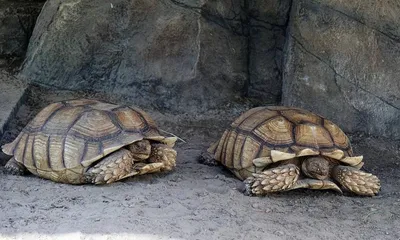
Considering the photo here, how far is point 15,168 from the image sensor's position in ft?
13.9

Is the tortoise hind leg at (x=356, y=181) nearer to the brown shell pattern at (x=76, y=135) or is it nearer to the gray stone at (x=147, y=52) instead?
the brown shell pattern at (x=76, y=135)

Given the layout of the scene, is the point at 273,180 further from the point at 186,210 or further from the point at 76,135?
the point at 76,135

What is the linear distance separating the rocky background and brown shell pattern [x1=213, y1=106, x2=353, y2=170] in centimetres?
109

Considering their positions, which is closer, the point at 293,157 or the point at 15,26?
the point at 293,157

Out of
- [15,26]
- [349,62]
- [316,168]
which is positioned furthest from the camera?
[15,26]

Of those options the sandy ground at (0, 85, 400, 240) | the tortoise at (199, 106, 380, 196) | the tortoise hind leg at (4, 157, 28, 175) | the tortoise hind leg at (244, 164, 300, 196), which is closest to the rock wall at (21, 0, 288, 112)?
the sandy ground at (0, 85, 400, 240)

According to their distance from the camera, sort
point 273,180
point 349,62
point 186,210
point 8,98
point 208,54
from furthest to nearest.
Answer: point 208,54 → point 8,98 → point 349,62 → point 273,180 → point 186,210

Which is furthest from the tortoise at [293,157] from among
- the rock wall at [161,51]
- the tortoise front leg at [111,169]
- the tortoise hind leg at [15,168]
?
the rock wall at [161,51]

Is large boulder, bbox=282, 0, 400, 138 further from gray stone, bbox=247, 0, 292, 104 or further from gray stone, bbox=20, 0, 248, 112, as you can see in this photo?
gray stone, bbox=20, 0, 248, 112

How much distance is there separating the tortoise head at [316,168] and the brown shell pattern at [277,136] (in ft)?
0.24

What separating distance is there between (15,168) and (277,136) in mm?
1718

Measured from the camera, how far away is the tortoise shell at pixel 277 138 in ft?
13.5

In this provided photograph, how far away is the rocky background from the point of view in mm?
5363

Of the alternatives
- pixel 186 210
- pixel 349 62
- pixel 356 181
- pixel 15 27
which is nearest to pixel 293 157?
pixel 356 181
